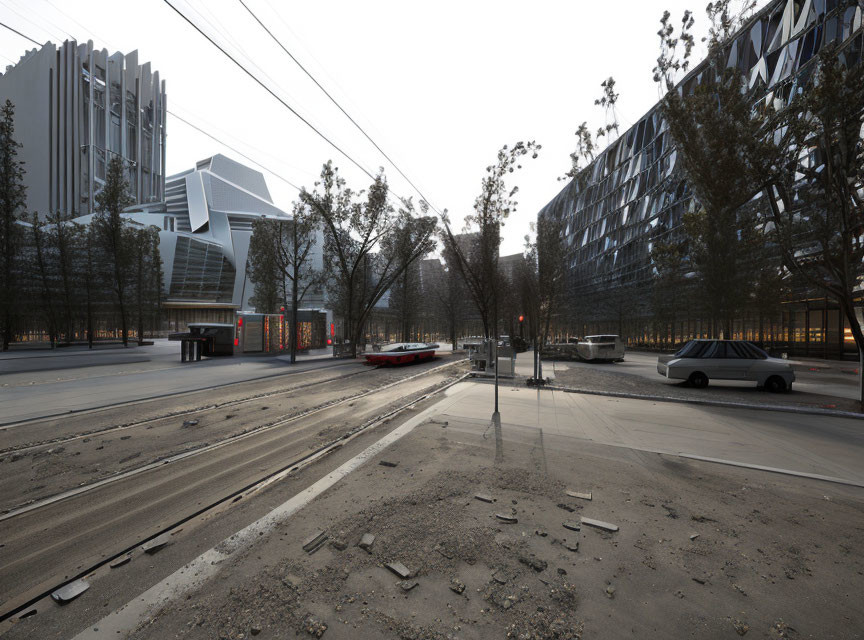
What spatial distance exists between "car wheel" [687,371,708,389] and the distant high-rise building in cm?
8457

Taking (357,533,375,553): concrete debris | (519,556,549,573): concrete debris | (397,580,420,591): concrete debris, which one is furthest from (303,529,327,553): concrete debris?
(519,556,549,573): concrete debris

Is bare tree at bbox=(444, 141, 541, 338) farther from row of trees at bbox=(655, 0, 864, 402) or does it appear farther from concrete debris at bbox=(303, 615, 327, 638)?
concrete debris at bbox=(303, 615, 327, 638)

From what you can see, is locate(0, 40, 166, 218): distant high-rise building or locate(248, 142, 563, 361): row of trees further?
locate(0, 40, 166, 218): distant high-rise building

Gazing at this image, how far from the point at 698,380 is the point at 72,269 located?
1828 inches

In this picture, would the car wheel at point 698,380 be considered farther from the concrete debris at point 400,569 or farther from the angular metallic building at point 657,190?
the concrete debris at point 400,569

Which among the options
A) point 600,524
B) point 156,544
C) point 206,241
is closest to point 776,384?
point 600,524

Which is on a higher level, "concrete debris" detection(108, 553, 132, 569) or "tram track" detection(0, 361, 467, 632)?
"concrete debris" detection(108, 553, 132, 569)

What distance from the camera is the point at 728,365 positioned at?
37.7ft

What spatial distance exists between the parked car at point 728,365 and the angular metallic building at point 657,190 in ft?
34.3

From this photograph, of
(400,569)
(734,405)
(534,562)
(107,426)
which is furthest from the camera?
(734,405)

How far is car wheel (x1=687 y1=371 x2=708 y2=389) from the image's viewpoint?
1182 cm

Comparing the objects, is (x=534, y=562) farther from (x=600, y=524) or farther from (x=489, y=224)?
(x=489, y=224)

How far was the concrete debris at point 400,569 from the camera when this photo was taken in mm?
2492

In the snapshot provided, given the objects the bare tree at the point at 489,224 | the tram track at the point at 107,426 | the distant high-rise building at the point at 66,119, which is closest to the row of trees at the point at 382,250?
the bare tree at the point at 489,224
